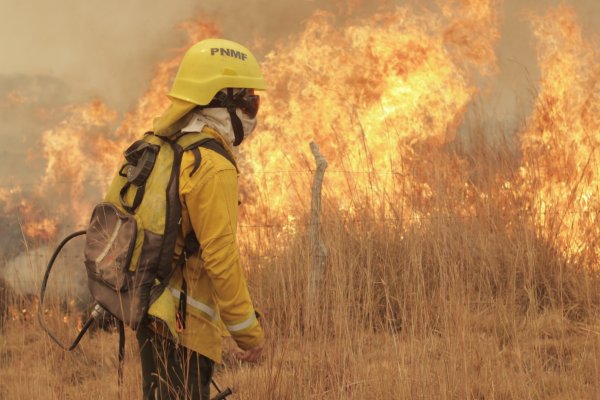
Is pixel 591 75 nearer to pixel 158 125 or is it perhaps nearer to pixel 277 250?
pixel 277 250

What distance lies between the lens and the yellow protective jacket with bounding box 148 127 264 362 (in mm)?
2709

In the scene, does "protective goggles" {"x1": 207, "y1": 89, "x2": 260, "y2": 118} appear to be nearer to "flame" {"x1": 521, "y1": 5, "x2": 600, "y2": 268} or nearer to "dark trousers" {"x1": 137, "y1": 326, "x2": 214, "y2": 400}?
"dark trousers" {"x1": 137, "y1": 326, "x2": 214, "y2": 400}

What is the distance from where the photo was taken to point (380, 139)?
9.22 m

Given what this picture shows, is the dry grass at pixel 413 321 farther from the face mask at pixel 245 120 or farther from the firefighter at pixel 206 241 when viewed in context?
the face mask at pixel 245 120

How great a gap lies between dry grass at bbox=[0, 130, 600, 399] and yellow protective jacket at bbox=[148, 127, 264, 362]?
3.10 ft

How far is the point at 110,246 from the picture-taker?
283cm

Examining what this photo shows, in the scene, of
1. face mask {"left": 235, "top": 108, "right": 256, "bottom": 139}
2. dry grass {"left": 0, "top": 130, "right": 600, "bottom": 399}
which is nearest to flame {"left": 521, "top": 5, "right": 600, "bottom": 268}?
dry grass {"left": 0, "top": 130, "right": 600, "bottom": 399}

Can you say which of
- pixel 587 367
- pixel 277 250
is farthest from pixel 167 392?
pixel 277 250

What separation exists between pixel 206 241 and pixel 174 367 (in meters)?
0.54

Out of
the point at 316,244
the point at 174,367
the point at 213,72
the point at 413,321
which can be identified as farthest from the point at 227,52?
the point at 316,244

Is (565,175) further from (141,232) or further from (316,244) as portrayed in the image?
(141,232)

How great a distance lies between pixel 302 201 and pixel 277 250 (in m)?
0.65

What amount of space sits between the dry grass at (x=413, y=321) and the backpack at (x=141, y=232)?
1080mm

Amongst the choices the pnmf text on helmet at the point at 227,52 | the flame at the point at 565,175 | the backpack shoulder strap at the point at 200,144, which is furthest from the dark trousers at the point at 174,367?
the flame at the point at 565,175
